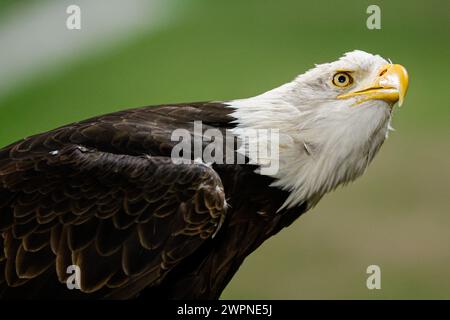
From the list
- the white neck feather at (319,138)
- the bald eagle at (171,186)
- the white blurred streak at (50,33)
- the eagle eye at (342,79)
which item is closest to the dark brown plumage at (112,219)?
the bald eagle at (171,186)

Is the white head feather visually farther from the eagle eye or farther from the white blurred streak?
the white blurred streak

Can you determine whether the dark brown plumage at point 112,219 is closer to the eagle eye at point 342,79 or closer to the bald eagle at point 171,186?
the bald eagle at point 171,186

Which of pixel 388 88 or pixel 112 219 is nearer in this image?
pixel 112 219

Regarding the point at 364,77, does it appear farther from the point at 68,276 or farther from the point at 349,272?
the point at 349,272

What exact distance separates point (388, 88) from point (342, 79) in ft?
0.68

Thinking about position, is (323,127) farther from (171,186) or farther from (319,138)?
(171,186)

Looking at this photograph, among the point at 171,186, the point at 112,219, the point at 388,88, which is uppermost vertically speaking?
the point at 388,88

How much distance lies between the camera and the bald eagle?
3.52m

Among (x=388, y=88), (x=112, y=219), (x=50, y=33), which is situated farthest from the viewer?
(x=50, y=33)

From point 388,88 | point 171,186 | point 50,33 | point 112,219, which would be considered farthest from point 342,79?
point 50,33

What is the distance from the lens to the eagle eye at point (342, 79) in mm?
3869

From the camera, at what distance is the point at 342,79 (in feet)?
12.7

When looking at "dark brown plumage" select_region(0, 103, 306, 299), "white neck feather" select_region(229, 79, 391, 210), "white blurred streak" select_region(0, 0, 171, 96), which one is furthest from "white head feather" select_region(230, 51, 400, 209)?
"white blurred streak" select_region(0, 0, 171, 96)
